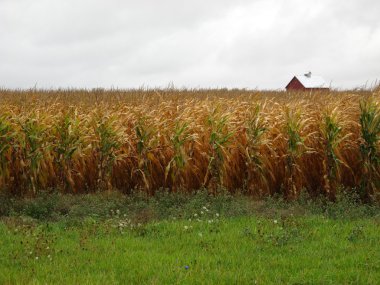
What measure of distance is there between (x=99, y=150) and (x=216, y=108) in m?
2.65

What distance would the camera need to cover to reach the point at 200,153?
1092cm

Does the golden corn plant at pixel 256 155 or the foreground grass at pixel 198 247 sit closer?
the foreground grass at pixel 198 247

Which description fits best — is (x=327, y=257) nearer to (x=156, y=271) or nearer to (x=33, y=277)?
(x=156, y=271)

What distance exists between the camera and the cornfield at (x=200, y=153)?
1066cm

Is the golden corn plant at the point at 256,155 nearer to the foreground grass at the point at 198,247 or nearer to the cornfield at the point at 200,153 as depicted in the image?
the cornfield at the point at 200,153

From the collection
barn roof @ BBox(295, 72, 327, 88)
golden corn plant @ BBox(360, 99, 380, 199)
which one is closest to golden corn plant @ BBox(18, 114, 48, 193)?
golden corn plant @ BBox(360, 99, 380, 199)

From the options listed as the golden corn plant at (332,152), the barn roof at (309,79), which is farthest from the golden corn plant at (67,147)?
the barn roof at (309,79)

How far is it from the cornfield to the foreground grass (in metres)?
1.13

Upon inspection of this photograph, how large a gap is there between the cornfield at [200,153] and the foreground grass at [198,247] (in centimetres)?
113

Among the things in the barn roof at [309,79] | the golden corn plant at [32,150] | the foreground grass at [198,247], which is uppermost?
the barn roof at [309,79]

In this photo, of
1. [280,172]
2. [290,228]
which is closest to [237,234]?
[290,228]

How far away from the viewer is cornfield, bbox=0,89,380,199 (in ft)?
35.0

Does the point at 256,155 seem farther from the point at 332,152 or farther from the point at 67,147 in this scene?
the point at 67,147

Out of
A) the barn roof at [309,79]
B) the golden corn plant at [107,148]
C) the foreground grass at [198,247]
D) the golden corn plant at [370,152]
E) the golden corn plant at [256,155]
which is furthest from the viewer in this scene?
the barn roof at [309,79]
